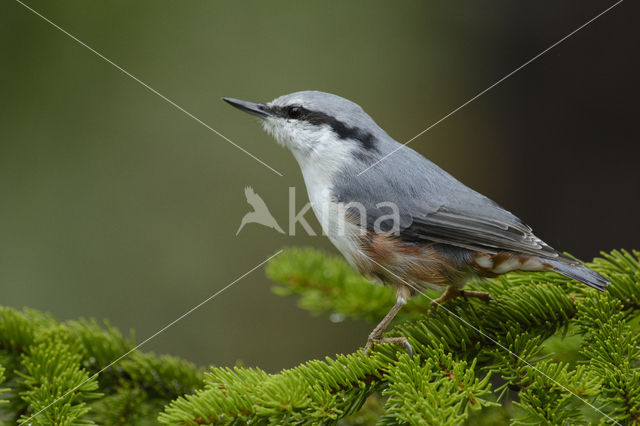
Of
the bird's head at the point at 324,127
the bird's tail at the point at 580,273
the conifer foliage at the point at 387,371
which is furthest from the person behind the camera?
the bird's head at the point at 324,127

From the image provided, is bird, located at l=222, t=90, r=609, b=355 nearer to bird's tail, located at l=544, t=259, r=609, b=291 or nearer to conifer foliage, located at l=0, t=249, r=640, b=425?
bird's tail, located at l=544, t=259, r=609, b=291

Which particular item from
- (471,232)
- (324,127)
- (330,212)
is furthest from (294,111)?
(471,232)

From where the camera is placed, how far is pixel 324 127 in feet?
8.95

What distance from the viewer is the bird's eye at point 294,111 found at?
2760 millimetres

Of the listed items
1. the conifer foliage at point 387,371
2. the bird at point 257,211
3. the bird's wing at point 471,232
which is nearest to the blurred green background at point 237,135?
the bird at point 257,211

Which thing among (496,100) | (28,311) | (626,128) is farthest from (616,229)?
(28,311)

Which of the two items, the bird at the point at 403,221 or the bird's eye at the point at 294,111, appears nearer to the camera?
the bird at the point at 403,221

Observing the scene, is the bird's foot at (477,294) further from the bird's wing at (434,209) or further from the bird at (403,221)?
the bird's wing at (434,209)

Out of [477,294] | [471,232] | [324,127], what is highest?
[324,127]

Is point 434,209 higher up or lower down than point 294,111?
lower down

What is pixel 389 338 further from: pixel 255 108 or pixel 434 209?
pixel 255 108

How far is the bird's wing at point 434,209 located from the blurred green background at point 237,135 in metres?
1.40

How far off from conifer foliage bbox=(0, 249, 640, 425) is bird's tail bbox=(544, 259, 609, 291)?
6 cm

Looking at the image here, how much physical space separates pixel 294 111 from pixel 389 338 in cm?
125
